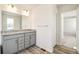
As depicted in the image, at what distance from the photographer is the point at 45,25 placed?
224 cm

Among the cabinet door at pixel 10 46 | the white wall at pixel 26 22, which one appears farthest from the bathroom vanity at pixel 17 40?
the white wall at pixel 26 22

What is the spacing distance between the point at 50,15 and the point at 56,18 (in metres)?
0.22

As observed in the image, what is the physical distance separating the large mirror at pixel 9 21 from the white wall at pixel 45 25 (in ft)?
1.56

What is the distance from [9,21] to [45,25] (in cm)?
98

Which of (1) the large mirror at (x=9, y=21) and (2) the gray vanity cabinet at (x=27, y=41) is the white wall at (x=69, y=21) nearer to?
(2) the gray vanity cabinet at (x=27, y=41)

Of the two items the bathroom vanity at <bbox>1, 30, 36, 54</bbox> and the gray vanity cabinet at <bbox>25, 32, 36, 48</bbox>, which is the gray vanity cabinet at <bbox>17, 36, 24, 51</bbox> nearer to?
the bathroom vanity at <bbox>1, 30, 36, 54</bbox>

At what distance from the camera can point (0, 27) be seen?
193cm

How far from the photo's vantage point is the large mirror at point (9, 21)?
199 centimetres

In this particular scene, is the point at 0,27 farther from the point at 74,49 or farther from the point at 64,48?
the point at 74,49

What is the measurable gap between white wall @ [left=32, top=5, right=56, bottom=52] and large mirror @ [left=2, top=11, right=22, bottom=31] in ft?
1.56

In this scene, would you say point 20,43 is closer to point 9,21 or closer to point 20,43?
point 20,43

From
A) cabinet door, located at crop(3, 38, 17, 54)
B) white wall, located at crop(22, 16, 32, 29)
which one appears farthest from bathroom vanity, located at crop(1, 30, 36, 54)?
white wall, located at crop(22, 16, 32, 29)

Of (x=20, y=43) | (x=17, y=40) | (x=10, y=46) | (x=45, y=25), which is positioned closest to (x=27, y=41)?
(x=20, y=43)
